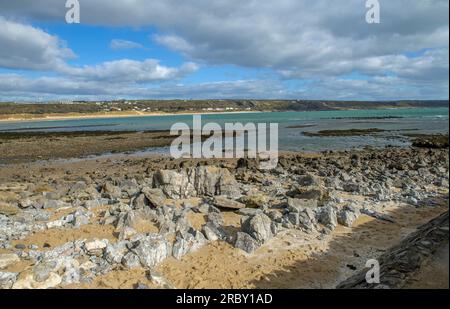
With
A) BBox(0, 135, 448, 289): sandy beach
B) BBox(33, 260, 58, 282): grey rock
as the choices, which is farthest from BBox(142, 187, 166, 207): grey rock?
BBox(33, 260, 58, 282): grey rock

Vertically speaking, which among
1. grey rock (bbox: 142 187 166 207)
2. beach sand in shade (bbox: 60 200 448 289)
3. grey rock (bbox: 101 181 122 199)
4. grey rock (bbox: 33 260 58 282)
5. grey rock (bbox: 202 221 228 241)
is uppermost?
grey rock (bbox: 142 187 166 207)

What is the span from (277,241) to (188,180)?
5.23m

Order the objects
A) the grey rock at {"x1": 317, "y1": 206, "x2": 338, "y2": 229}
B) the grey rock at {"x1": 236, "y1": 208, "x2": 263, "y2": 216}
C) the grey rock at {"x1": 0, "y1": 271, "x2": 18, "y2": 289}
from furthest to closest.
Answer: the grey rock at {"x1": 236, "y1": 208, "x2": 263, "y2": 216}, the grey rock at {"x1": 317, "y1": 206, "x2": 338, "y2": 229}, the grey rock at {"x1": 0, "y1": 271, "x2": 18, "y2": 289}

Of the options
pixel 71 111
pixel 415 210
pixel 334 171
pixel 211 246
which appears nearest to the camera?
pixel 211 246

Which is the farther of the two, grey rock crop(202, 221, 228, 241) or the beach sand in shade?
grey rock crop(202, 221, 228, 241)

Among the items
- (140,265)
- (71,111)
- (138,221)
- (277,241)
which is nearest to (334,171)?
(277,241)

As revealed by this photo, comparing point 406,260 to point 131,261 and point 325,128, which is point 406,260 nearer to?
point 131,261

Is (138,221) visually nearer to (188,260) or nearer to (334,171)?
Answer: (188,260)

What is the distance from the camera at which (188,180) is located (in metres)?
14.6

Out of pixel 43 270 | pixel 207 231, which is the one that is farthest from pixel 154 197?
pixel 43 270

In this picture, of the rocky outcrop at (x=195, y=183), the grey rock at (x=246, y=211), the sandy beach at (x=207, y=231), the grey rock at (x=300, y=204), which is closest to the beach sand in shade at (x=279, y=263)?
the sandy beach at (x=207, y=231)

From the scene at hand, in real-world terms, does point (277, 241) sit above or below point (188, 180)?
below

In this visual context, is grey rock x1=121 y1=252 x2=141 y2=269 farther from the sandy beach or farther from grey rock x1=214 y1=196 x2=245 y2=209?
grey rock x1=214 y1=196 x2=245 y2=209
